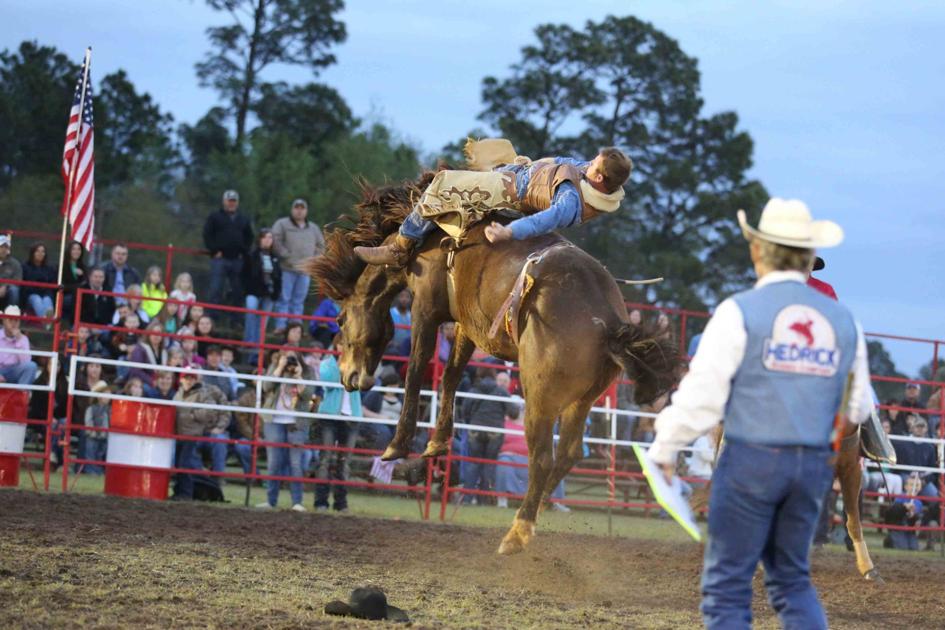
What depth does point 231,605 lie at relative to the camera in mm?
5605

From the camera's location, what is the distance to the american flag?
39.6 ft

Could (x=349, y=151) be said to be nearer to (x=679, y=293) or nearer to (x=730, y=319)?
(x=679, y=293)

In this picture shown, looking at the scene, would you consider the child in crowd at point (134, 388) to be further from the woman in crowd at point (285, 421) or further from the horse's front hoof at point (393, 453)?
the horse's front hoof at point (393, 453)

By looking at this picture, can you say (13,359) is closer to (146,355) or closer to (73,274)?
(146,355)

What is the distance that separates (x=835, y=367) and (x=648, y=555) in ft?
18.9

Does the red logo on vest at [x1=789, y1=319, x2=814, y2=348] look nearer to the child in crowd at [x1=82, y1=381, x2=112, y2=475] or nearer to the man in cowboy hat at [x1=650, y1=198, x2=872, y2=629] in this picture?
the man in cowboy hat at [x1=650, y1=198, x2=872, y2=629]

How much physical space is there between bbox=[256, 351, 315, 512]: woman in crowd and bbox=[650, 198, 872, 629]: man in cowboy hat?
7811mm

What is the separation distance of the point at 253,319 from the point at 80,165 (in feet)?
8.20

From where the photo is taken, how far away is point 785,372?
12.7 feet

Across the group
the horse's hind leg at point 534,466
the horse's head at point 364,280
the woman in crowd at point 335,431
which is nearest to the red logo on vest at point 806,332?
the horse's hind leg at point 534,466

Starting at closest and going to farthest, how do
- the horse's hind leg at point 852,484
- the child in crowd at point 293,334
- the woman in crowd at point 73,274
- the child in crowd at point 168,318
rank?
the horse's hind leg at point 852,484, the child in crowd at point 293,334, the child in crowd at point 168,318, the woman in crowd at point 73,274

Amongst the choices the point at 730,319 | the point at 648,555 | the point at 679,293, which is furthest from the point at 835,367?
the point at 679,293

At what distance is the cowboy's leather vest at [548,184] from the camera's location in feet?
22.8

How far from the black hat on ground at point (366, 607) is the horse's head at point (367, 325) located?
8.33 ft
